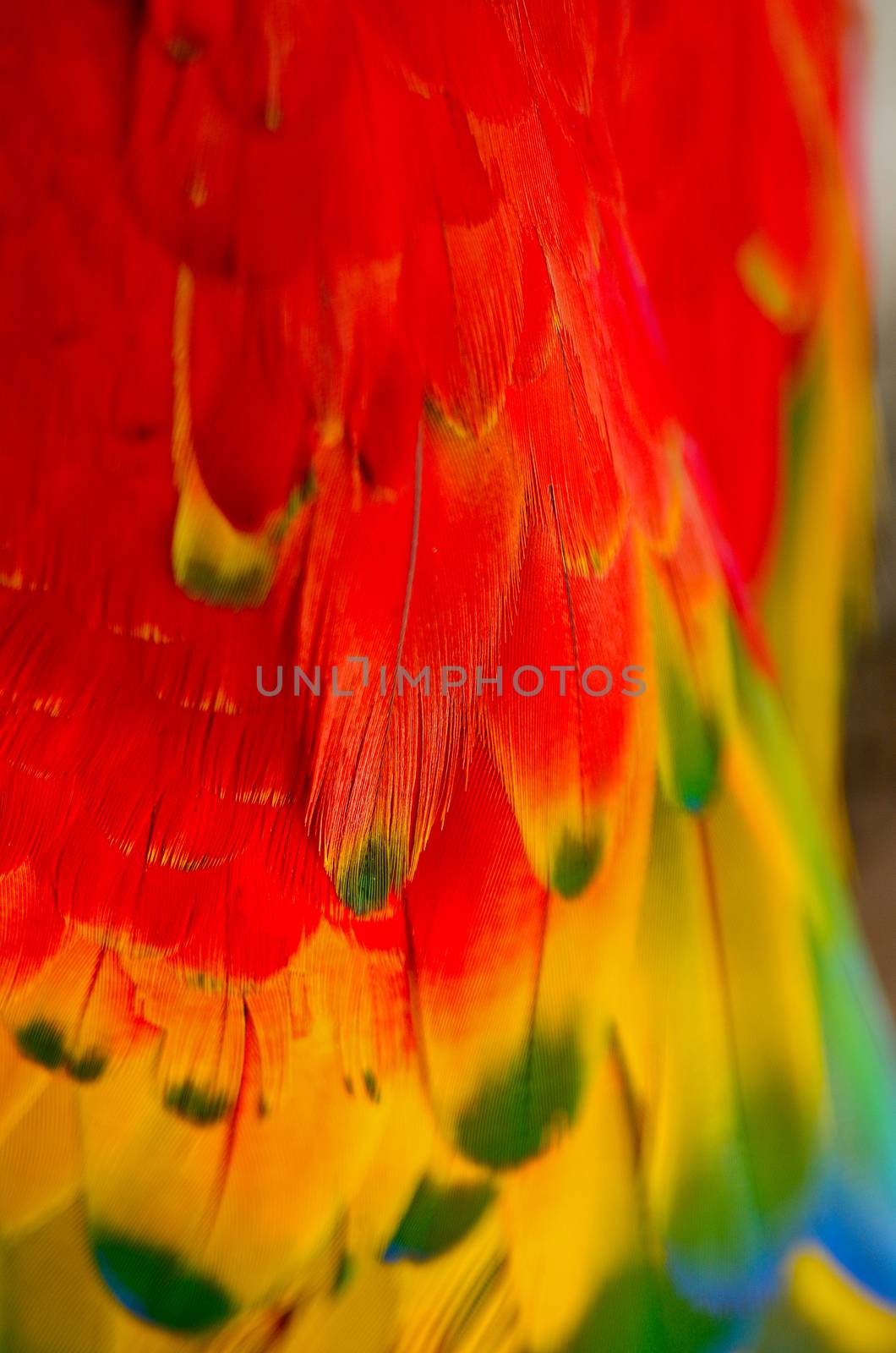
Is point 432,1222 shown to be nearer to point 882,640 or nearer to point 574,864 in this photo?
point 574,864

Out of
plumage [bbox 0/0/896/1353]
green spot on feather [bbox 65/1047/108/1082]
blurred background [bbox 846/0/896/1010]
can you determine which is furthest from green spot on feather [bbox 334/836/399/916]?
blurred background [bbox 846/0/896/1010]

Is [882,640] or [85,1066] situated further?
[882,640]

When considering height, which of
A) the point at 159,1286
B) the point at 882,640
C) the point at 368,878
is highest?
the point at 882,640

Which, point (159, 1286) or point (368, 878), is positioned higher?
point (368, 878)

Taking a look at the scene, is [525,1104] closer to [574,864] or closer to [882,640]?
[574,864]

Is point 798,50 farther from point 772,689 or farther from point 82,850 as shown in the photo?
point 82,850

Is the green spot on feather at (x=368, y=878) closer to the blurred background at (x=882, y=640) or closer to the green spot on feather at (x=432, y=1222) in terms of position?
the green spot on feather at (x=432, y=1222)

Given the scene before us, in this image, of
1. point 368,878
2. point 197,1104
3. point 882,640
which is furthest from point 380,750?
point 882,640
